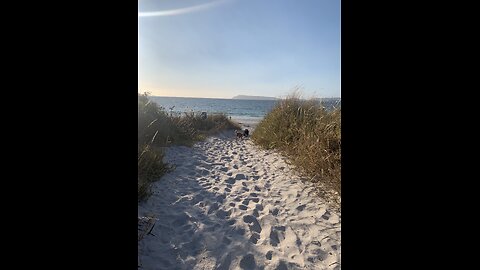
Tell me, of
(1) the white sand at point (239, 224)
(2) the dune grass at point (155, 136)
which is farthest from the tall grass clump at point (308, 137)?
(2) the dune grass at point (155, 136)

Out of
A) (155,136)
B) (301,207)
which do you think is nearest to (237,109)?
(155,136)

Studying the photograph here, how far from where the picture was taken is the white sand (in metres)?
→ 2.00

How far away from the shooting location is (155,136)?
5922mm

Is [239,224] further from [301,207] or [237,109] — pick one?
[237,109]

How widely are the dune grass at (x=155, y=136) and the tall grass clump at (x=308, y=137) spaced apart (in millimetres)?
2197

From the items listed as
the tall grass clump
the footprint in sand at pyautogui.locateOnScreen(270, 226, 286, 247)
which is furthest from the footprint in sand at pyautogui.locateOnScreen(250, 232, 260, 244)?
the tall grass clump

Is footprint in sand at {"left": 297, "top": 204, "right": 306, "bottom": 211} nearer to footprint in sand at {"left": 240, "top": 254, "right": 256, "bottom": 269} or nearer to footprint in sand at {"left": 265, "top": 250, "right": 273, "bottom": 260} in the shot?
footprint in sand at {"left": 265, "top": 250, "right": 273, "bottom": 260}

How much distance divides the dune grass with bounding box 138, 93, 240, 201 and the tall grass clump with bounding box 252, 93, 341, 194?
86.5 inches
